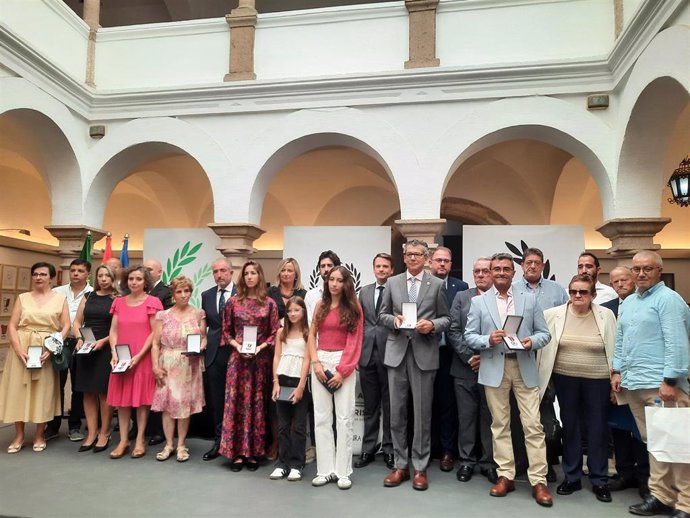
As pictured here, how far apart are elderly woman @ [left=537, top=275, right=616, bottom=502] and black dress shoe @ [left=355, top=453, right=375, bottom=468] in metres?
1.43

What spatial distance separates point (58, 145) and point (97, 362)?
3562mm

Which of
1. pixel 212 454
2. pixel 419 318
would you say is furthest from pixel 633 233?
pixel 212 454

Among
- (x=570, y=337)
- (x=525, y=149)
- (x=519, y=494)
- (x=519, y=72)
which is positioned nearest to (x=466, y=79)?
(x=519, y=72)

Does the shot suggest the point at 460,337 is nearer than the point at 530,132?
Yes

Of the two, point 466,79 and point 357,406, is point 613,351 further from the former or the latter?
point 466,79

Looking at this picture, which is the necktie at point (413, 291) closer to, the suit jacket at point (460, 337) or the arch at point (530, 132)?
the suit jacket at point (460, 337)

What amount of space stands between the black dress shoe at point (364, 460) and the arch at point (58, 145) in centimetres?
496

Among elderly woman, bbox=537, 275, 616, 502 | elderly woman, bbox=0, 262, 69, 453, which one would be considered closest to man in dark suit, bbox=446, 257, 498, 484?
elderly woman, bbox=537, 275, 616, 502

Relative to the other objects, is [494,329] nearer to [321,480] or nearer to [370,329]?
[370,329]

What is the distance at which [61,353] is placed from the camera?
14.7ft

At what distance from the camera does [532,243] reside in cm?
630

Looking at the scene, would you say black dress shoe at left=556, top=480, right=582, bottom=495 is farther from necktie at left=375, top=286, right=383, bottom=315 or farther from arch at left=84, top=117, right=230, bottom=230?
arch at left=84, top=117, right=230, bottom=230

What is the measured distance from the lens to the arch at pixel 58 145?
19.8ft

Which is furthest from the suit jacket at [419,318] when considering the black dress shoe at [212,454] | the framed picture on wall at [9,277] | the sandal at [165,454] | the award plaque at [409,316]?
the framed picture on wall at [9,277]
